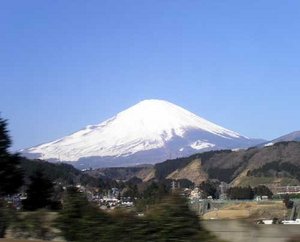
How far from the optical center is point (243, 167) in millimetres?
117250

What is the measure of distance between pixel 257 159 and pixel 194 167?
13.8 m

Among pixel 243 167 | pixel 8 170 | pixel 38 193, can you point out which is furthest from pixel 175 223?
pixel 243 167

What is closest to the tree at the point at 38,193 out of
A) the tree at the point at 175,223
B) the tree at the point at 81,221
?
the tree at the point at 81,221

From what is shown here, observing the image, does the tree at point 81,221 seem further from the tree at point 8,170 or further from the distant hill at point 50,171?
the tree at point 8,170

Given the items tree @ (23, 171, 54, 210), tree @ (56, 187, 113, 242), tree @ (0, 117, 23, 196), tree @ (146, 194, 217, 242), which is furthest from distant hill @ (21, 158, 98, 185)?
tree @ (146, 194, 217, 242)

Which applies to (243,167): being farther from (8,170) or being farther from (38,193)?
(8,170)

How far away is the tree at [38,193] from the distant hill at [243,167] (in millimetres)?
78230

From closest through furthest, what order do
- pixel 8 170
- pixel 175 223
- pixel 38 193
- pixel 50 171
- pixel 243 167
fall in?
pixel 175 223, pixel 8 170, pixel 38 193, pixel 50 171, pixel 243 167

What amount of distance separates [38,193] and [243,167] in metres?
103

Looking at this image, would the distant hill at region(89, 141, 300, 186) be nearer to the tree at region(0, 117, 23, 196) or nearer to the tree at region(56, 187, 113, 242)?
the tree at region(0, 117, 23, 196)

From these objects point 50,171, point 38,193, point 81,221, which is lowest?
point 81,221

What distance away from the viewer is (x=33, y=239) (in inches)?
404

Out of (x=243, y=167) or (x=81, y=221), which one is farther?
(x=243, y=167)

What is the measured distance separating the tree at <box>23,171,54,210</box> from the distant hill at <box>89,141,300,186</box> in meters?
78.2
